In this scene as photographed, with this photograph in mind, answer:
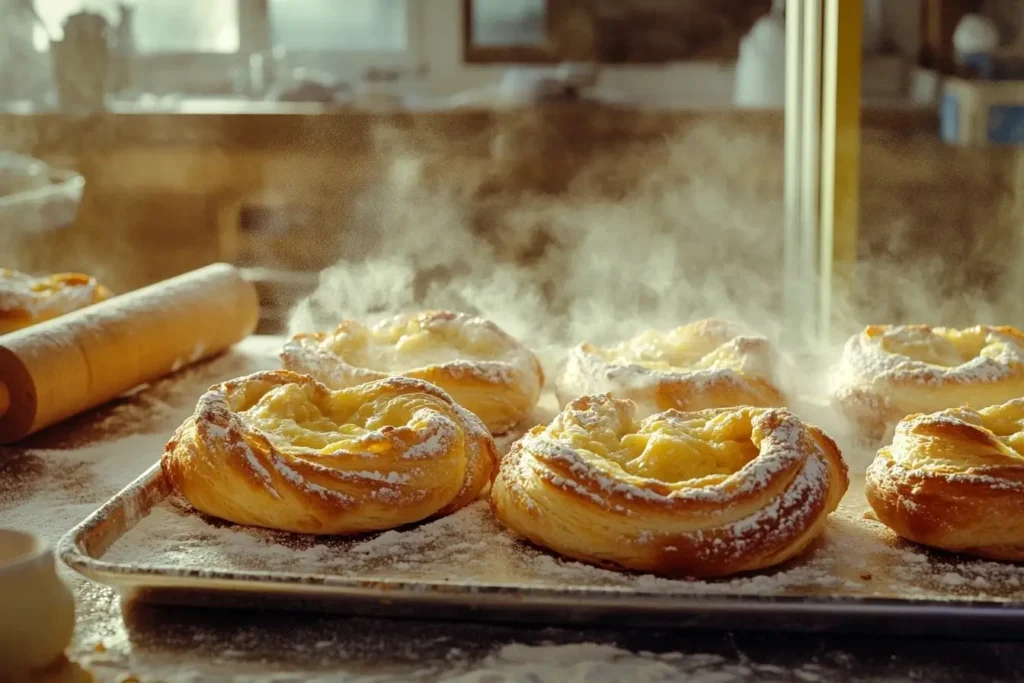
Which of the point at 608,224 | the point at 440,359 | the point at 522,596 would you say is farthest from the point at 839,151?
the point at 608,224

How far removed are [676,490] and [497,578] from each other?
0.24 metres

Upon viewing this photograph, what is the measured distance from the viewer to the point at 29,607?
3.41 feet

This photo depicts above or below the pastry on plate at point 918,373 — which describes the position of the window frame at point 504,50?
above

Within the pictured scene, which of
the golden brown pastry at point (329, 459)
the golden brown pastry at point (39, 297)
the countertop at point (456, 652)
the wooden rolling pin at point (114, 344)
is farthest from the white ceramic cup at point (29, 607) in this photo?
the golden brown pastry at point (39, 297)

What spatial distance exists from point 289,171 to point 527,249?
111 cm

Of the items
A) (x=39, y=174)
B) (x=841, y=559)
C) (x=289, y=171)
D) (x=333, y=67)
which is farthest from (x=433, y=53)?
(x=841, y=559)

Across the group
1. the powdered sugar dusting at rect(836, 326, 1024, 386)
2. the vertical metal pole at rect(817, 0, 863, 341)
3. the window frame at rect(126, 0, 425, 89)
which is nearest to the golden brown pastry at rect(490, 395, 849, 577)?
the powdered sugar dusting at rect(836, 326, 1024, 386)

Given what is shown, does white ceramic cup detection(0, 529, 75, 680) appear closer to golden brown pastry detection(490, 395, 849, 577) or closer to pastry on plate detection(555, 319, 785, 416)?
golden brown pastry detection(490, 395, 849, 577)

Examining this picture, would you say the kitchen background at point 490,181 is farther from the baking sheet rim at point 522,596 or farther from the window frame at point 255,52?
the baking sheet rim at point 522,596

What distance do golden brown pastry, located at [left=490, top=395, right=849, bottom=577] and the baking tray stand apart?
1.3 inches

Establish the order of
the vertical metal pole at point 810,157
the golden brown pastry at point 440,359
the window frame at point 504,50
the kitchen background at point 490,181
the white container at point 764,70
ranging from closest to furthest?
the golden brown pastry at point 440,359 → the vertical metal pole at point 810,157 → the kitchen background at point 490,181 → the white container at point 764,70 → the window frame at point 504,50

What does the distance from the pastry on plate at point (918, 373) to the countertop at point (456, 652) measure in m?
0.69

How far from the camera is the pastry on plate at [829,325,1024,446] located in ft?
5.83

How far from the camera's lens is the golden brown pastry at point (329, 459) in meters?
1.39
